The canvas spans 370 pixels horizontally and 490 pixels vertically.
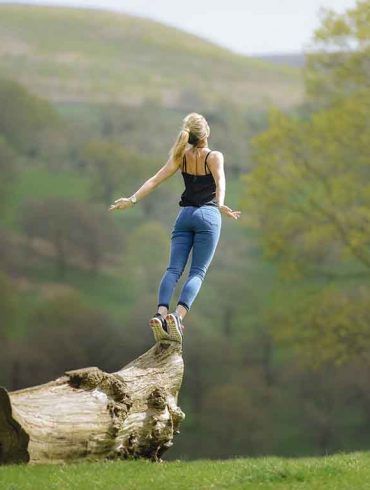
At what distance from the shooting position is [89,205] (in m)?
56.3

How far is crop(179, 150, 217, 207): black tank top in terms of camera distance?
14.3 meters

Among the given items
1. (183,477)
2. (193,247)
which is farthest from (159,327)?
(183,477)

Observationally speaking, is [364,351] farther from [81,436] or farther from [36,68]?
[36,68]

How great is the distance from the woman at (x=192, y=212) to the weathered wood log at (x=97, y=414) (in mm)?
640

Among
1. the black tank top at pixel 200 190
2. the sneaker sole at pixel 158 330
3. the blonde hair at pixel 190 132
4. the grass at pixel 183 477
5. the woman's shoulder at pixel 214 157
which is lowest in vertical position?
the grass at pixel 183 477

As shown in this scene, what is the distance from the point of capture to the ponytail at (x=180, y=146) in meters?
14.1

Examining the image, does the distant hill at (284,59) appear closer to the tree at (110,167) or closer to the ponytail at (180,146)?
the tree at (110,167)

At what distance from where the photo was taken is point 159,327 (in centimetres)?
1410

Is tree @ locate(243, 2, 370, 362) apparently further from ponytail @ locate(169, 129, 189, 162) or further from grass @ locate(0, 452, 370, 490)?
grass @ locate(0, 452, 370, 490)

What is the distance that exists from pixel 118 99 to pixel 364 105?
3438 cm

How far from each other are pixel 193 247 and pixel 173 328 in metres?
1.11

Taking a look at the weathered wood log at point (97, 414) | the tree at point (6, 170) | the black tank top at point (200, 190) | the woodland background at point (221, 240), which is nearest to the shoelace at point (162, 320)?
the weathered wood log at point (97, 414)

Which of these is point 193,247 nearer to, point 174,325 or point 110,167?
point 174,325

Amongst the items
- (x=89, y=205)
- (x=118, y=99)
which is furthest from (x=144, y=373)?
(x=118, y=99)
